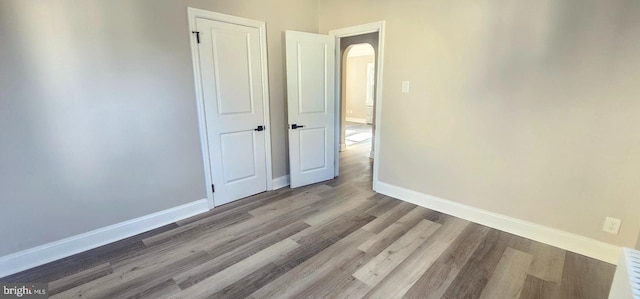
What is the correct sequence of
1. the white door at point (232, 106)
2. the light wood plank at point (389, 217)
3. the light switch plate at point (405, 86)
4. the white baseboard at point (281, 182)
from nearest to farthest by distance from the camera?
the light wood plank at point (389, 217)
the white door at point (232, 106)
the light switch plate at point (405, 86)
the white baseboard at point (281, 182)

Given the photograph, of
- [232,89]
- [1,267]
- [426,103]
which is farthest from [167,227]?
[426,103]

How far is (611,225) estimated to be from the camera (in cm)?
220

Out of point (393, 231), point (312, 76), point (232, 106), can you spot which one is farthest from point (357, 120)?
point (393, 231)

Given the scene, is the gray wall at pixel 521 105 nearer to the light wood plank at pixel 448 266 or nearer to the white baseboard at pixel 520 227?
the white baseboard at pixel 520 227

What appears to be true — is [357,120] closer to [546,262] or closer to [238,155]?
[238,155]

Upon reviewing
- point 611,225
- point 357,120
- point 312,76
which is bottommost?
point 357,120

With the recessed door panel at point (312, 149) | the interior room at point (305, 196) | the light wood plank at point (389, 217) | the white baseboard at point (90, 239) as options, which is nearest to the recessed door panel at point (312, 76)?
the interior room at point (305, 196)

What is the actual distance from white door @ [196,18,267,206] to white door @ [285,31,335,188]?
0.40 m

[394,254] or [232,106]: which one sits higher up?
[232,106]

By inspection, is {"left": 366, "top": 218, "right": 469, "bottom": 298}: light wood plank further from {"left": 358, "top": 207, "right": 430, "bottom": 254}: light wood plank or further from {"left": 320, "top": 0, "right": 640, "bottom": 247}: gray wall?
{"left": 320, "top": 0, "right": 640, "bottom": 247}: gray wall

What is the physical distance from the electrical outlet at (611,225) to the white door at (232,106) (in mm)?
3294

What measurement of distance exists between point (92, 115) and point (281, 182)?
2.17 metres

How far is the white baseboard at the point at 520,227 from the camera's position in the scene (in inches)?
88.4

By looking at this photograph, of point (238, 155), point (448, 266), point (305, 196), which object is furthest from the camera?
point (305, 196)
